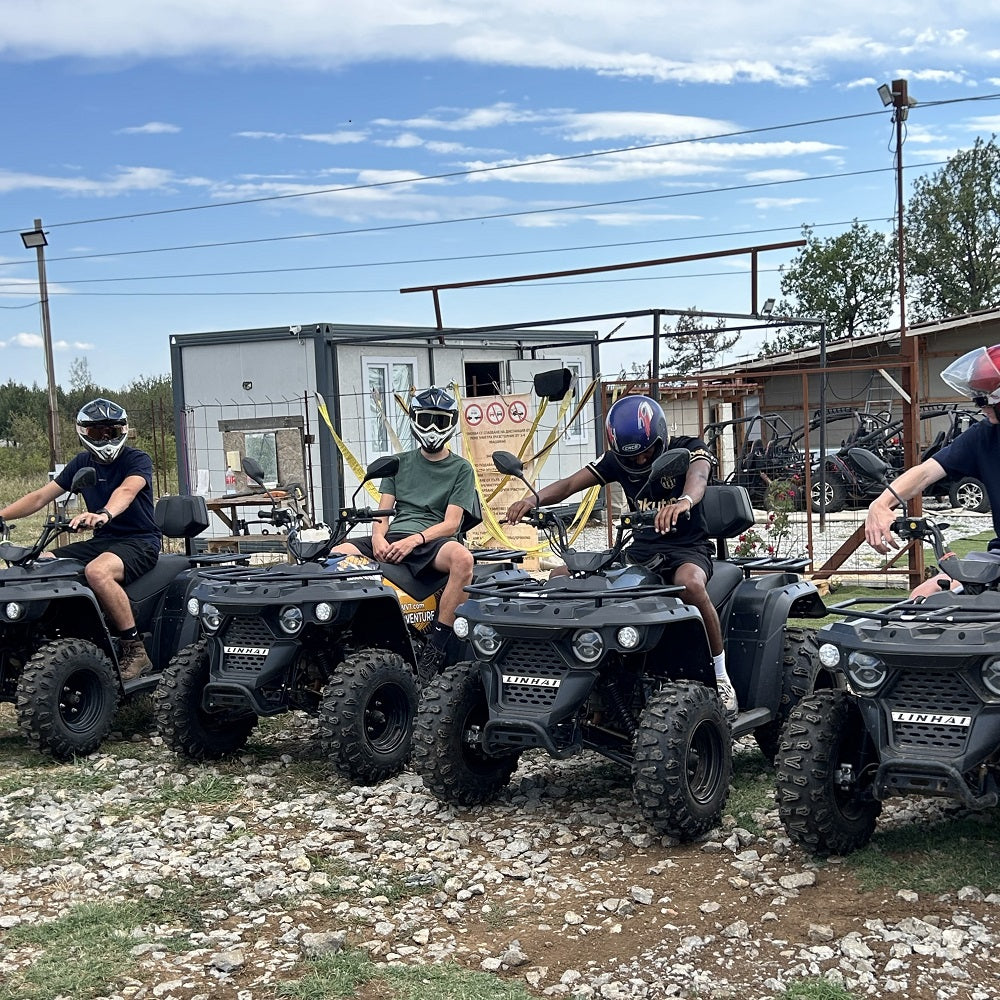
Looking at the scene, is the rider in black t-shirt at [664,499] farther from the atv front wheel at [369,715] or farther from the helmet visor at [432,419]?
the helmet visor at [432,419]

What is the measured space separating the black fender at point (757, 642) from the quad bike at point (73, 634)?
2982 mm

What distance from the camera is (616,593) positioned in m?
5.12

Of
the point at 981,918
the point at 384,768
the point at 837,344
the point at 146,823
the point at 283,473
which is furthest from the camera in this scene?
the point at 837,344

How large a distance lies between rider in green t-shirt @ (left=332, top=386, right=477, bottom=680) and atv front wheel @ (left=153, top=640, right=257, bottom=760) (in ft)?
3.53

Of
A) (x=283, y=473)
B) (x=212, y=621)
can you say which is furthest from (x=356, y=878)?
(x=283, y=473)

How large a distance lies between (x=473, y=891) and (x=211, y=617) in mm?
2232

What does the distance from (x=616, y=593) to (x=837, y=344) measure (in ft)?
82.2

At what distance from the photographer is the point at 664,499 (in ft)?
19.4

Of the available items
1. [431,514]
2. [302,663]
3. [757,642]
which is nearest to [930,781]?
[757,642]

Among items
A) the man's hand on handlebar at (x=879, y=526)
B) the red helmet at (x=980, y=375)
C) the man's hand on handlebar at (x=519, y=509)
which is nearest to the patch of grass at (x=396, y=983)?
the man's hand on handlebar at (x=879, y=526)

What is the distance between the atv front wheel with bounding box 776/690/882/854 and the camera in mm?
4520

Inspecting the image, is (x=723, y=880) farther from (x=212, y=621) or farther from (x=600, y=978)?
(x=212, y=621)

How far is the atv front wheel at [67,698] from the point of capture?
6480 millimetres

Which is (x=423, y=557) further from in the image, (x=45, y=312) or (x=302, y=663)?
(x=45, y=312)
